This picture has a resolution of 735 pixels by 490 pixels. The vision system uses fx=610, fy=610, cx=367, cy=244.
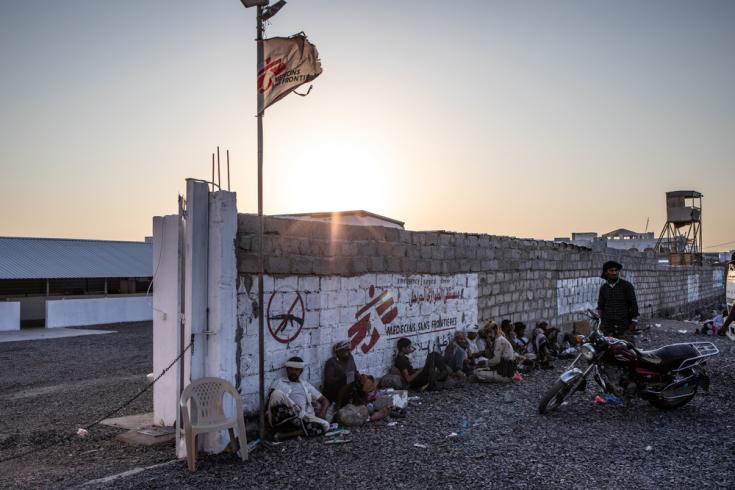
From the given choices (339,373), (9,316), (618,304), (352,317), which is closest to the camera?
(339,373)

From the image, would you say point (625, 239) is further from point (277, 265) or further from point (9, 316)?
point (277, 265)

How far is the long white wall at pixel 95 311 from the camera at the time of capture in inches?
878

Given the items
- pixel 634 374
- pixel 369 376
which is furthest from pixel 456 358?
pixel 634 374

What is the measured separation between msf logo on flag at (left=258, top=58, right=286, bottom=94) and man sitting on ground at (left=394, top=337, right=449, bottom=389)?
4.66 meters

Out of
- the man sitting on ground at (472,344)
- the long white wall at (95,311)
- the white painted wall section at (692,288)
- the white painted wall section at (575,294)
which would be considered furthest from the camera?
the white painted wall section at (692,288)

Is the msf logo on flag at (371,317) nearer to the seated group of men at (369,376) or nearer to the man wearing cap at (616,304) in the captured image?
the seated group of men at (369,376)

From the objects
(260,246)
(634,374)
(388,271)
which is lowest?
(634,374)

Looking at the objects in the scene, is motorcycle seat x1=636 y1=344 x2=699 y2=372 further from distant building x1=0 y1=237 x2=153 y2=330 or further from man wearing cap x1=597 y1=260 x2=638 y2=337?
distant building x1=0 y1=237 x2=153 y2=330

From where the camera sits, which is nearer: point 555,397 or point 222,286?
point 222,286

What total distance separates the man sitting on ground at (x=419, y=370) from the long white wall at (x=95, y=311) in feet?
49.6

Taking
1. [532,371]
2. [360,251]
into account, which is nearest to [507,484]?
[360,251]

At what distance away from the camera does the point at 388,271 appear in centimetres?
970

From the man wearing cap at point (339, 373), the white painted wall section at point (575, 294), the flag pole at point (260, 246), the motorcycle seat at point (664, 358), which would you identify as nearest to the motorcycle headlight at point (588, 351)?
the motorcycle seat at point (664, 358)

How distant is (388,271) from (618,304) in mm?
3454
